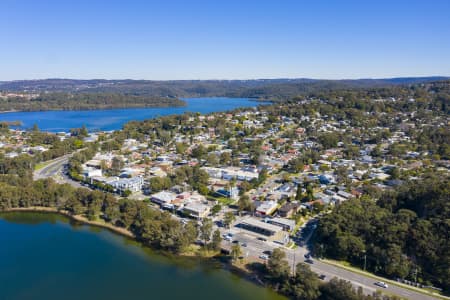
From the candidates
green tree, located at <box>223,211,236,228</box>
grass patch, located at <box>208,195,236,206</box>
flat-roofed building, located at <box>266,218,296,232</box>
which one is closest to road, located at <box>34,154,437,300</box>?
green tree, located at <box>223,211,236,228</box>

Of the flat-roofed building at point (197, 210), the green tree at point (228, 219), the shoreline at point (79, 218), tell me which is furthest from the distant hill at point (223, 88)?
the shoreline at point (79, 218)

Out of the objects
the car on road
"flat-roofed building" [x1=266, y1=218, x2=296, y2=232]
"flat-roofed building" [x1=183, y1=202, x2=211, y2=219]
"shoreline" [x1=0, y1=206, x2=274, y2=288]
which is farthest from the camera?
"flat-roofed building" [x1=183, y1=202, x2=211, y2=219]

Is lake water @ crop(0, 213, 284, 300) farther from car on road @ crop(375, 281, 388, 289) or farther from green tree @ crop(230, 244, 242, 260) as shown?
car on road @ crop(375, 281, 388, 289)

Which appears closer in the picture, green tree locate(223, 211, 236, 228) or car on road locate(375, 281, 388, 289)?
car on road locate(375, 281, 388, 289)

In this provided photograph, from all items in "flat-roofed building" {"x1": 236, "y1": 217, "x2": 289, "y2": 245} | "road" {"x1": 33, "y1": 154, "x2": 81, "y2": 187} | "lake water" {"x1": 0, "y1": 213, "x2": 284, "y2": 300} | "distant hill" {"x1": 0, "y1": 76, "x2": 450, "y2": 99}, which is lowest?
"lake water" {"x1": 0, "y1": 213, "x2": 284, "y2": 300}

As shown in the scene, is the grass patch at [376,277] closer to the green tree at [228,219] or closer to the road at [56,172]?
the green tree at [228,219]

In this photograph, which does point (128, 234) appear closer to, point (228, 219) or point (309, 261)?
point (228, 219)

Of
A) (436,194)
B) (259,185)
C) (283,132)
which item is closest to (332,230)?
(436,194)
